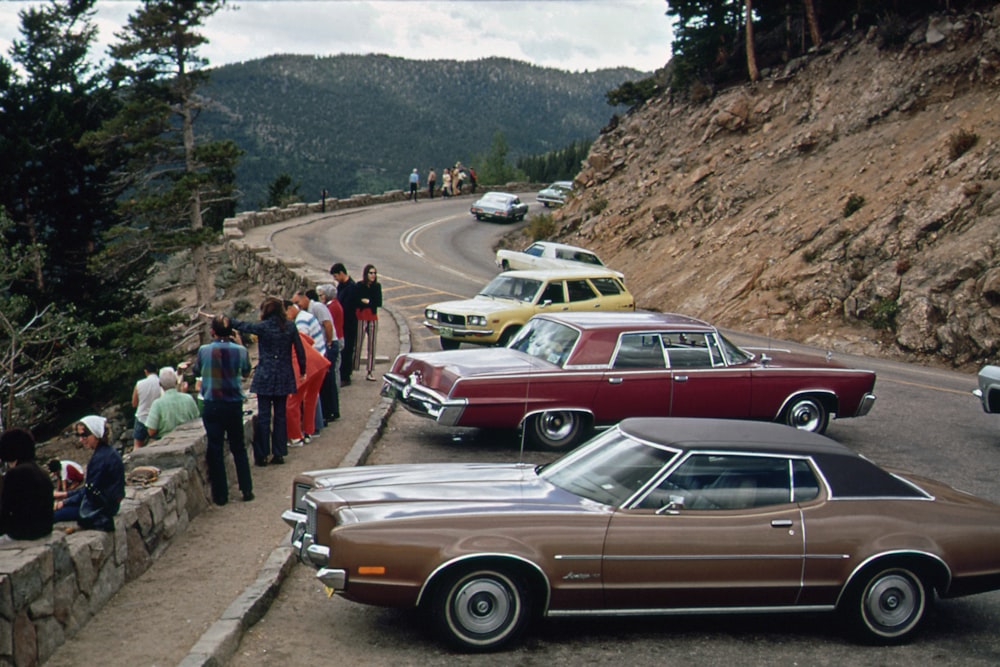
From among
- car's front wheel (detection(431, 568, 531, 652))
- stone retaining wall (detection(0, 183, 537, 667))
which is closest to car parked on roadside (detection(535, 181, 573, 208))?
stone retaining wall (detection(0, 183, 537, 667))

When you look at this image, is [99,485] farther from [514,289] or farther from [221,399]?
[514,289]

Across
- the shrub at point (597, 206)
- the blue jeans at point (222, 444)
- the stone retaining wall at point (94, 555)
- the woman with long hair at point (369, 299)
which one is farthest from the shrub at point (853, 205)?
the blue jeans at point (222, 444)

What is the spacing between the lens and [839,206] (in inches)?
1166

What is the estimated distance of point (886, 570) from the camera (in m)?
7.47

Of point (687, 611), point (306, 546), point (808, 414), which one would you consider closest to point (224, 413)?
point (306, 546)

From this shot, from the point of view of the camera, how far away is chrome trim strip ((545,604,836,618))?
A: 7.13m

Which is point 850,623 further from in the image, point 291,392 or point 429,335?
point 429,335

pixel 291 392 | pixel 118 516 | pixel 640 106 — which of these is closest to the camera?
pixel 118 516

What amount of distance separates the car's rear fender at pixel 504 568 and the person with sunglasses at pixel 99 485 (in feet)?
8.28

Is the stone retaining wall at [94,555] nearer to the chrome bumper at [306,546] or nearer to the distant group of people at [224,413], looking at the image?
the distant group of people at [224,413]

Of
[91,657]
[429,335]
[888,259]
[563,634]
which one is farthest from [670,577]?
[888,259]

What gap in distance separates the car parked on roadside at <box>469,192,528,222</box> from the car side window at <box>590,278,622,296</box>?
3074cm

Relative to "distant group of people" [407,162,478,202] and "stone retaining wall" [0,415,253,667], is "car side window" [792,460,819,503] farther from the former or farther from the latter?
"distant group of people" [407,162,478,202]

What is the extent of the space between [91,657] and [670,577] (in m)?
3.74
